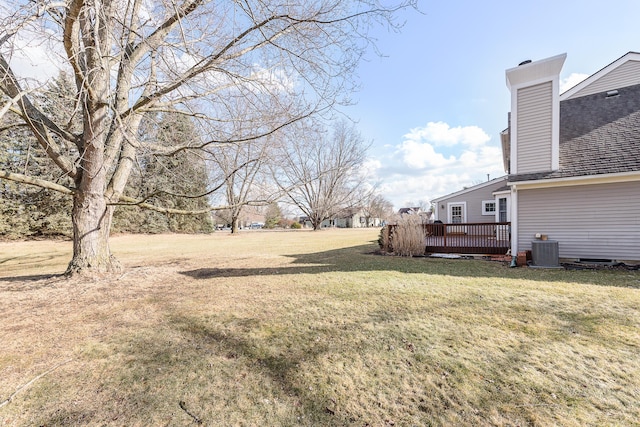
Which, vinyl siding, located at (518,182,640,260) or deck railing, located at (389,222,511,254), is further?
deck railing, located at (389,222,511,254)

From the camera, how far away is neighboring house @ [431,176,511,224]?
1510cm

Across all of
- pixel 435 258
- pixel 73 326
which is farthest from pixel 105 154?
pixel 435 258

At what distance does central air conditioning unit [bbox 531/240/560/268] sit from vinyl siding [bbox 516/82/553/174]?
213cm

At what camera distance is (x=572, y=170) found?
7.32 meters

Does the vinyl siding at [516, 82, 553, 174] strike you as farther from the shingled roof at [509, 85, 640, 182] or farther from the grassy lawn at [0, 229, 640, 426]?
the grassy lawn at [0, 229, 640, 426]

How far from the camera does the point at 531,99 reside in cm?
Answer: 799

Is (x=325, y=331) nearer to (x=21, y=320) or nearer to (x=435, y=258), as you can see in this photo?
(x=21, y=320)

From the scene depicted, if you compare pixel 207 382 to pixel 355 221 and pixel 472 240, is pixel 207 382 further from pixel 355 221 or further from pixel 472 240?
pixel 355 221

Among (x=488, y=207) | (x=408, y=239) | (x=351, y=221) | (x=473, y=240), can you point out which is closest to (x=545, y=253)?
(x=473, y=240)

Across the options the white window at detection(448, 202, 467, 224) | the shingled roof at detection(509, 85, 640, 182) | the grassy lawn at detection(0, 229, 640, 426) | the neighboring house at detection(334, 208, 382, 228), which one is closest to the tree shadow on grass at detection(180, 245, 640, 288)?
the grassy lawn at detection(0, 229, 640, 426)

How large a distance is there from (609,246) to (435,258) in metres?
4.26

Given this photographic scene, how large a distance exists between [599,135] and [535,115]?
6.49 ft

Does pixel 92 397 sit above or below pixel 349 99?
below

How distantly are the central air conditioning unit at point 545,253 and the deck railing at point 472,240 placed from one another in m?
1.54
